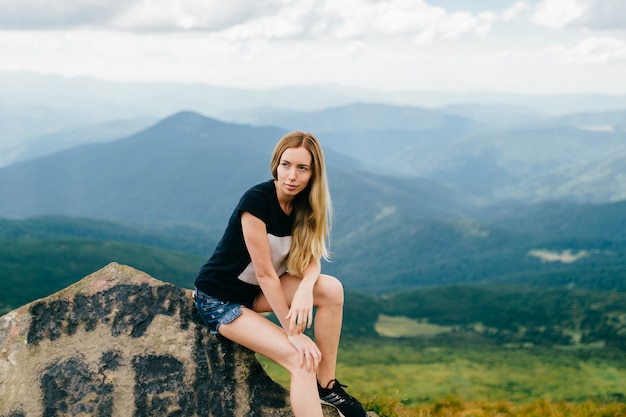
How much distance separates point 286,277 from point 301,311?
1.15 metres

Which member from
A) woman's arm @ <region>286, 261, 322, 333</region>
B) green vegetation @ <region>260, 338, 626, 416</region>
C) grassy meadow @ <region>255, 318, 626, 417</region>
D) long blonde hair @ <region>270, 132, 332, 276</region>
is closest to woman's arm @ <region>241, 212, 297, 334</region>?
woman's arm @ <region>286, 261, 322, 333</region>

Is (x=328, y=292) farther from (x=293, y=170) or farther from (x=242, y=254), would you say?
(x=293, y=170)

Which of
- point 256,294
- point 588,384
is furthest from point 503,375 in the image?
point 256,294

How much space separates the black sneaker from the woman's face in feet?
11.3

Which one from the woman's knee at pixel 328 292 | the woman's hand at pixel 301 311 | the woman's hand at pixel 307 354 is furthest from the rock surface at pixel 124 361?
the woman's knee at pixel 328 292

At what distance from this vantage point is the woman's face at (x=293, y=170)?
945 cm

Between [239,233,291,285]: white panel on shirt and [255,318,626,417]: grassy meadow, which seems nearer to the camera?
[239,233,291,285]: white panel on shirt

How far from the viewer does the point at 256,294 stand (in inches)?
407

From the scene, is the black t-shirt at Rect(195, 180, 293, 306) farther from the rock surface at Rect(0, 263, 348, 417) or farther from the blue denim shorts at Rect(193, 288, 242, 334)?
the rock surface at Rect(0, 263, 348, 417)

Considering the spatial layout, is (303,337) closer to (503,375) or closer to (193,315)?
(193,315)

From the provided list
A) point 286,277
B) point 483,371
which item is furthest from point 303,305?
point 483,371

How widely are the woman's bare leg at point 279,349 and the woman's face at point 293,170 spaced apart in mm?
2186

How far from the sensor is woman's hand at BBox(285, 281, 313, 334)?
30.2 ft

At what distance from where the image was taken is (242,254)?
9.70m
